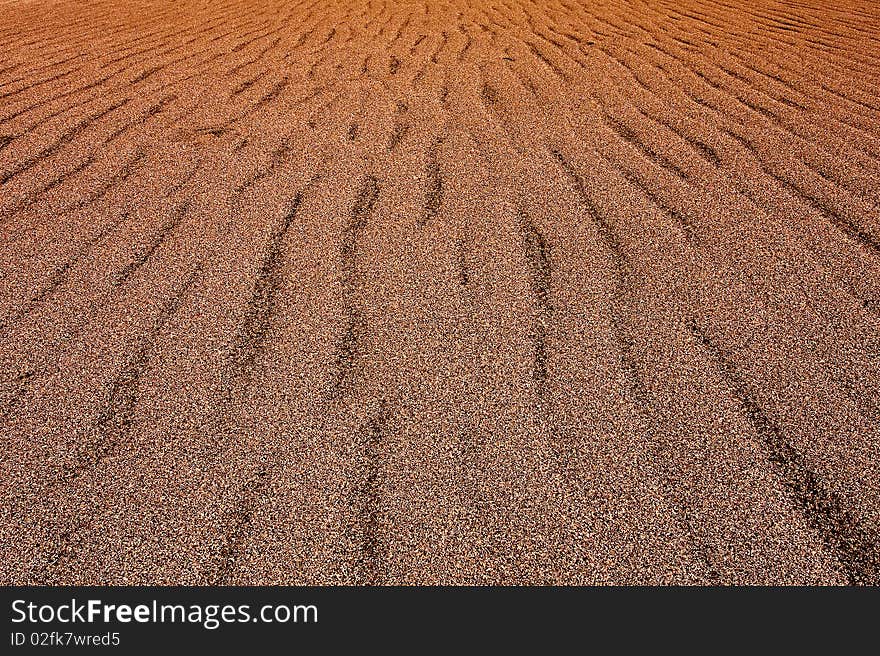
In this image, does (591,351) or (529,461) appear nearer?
(529,461)

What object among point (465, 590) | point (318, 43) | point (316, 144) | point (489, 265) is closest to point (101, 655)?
point (465, 590)

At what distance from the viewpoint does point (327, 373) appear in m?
2.04

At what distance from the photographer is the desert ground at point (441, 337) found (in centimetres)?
156

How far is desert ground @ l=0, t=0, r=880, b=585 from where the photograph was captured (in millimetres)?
1560

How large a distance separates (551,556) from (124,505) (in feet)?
2.99

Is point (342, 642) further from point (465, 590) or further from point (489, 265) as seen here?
point (489, 265)

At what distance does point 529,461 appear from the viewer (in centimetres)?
174

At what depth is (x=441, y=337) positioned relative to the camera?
2188 mm

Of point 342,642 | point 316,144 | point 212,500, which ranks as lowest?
point 342,642

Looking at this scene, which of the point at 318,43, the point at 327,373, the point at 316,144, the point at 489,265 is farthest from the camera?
the point at 318,43

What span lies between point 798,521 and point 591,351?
72cm

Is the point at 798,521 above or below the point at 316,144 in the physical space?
below

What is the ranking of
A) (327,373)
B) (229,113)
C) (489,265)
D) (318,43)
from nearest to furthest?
1. (327,373)
2. (489,265)
3. (229,113)
4. (318,43)

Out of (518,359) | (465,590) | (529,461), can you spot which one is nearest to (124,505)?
(465,590)
